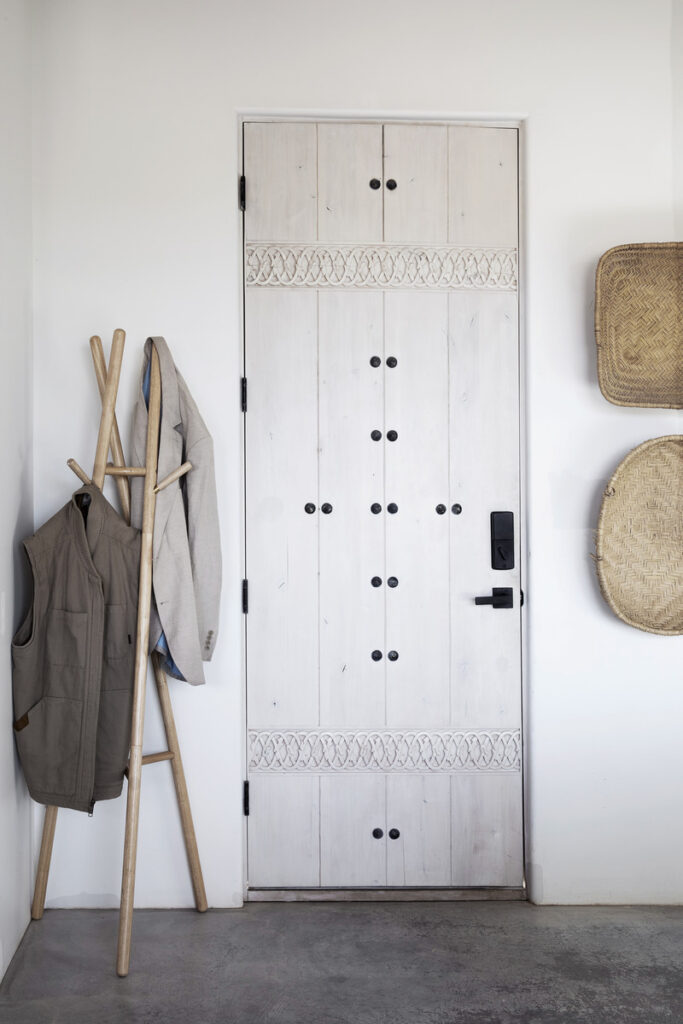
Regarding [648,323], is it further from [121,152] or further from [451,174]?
[121,152]

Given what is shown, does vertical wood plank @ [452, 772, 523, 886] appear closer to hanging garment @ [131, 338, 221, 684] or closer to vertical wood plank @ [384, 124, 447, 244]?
hanging garment @ [131, 338, 221, 684]

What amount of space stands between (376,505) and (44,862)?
1.50 meters

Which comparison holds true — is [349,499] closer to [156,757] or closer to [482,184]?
[156,757]

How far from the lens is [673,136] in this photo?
2635mm

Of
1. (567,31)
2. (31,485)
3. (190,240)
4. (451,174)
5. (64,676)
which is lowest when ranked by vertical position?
(64,676)

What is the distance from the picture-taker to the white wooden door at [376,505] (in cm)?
264

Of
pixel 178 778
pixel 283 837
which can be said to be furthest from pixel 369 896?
pixel 178 778

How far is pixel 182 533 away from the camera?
243cm

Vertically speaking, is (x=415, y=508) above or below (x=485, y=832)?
above

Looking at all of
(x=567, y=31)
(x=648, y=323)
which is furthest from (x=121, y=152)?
(x=648, y=323)

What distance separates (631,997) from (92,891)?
1609 millimetres

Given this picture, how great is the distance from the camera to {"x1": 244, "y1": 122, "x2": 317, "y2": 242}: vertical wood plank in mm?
2627

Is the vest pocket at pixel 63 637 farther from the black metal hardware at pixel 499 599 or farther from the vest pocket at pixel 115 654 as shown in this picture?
the black metal hardware at pixel 499 599

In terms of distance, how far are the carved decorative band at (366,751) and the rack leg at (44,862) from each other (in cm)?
62
